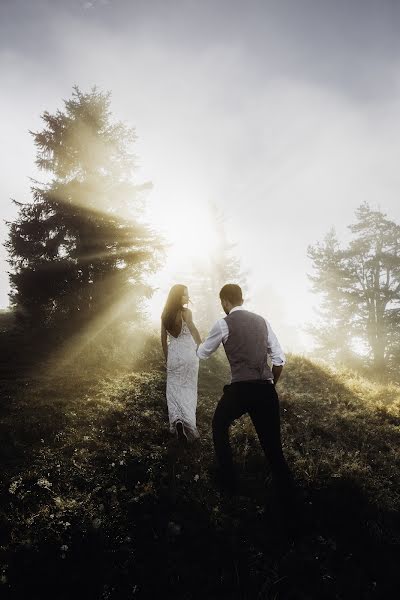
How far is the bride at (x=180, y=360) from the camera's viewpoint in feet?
20.4

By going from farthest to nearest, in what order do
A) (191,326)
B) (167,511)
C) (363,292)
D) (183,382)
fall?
(363,292) → (191,326) → (183,382) → (167,511)

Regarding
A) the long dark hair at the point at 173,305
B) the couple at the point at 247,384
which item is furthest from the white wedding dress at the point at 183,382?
the couple at the point at 247,384

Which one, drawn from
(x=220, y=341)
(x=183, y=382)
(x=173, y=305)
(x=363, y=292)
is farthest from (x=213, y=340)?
(x=363, y=292)

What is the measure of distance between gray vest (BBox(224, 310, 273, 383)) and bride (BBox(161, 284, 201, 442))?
2.06 metres

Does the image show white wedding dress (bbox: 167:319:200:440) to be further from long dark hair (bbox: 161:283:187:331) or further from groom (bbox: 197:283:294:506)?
groom (bbox: 197:283:294:506)

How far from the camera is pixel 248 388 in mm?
4262

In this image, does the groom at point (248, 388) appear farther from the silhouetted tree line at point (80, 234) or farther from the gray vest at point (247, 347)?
the silhouetted tree line at point (80, 234)

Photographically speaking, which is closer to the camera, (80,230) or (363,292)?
(80,230)

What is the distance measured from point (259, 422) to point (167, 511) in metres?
1.74

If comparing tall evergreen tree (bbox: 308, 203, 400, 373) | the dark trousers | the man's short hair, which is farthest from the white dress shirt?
tall evergreen tree (bbox: 308, 203, 400, 373)

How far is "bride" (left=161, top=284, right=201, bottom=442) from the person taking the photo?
6.23 meters

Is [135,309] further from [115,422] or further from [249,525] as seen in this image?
[249,525]

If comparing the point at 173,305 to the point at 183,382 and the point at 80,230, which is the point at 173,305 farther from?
the point at 80,230

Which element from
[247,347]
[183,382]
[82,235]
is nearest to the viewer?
[247,347]
